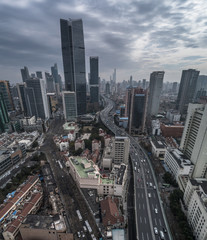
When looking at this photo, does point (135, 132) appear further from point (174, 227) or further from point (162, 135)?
point (174, 227)

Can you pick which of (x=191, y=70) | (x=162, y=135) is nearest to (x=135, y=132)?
(x=162, y=135)

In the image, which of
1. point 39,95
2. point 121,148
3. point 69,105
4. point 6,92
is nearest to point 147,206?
point 121,148

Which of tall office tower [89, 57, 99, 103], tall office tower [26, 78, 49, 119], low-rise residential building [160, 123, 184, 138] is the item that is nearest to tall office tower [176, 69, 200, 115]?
low-rise residential building [160, 123, 184, 138]

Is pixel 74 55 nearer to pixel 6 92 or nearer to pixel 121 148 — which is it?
pixel 6 92

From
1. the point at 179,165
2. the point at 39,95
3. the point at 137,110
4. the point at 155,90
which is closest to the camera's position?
the point at 179,165

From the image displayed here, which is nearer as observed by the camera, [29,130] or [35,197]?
[35,197]
